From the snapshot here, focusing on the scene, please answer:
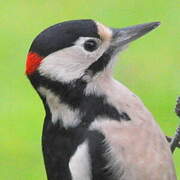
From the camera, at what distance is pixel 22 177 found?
24.9 ft

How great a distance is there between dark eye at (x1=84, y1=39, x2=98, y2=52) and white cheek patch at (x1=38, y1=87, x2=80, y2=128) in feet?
0.91

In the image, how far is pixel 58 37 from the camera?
4.26 meters

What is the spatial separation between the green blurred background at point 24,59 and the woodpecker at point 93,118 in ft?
10.3

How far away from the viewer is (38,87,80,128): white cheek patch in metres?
4.41

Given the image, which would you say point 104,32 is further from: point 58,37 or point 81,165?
point 81,165

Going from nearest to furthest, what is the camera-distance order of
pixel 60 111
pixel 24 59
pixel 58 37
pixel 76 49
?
pixel 58 37, pixel 76 49, pixel 60 111, pixel 24 59

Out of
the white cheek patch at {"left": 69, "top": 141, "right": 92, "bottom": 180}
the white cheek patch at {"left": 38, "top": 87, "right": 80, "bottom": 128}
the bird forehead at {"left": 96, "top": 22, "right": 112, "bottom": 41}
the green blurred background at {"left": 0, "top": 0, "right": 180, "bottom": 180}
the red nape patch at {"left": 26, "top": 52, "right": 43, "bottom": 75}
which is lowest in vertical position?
the green blurred background at {"left": 0, "top": 0, "right": 180, "bottom": 180}

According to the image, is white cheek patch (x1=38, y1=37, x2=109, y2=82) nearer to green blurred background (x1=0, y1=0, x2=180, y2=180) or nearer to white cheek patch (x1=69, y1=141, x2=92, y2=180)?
white cheek patch (x1=69, y1=141, x2=92, y2=180)

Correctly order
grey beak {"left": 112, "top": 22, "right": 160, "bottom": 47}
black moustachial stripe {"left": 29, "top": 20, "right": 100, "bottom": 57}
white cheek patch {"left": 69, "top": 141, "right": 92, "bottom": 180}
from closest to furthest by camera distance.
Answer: black moustachial stripe {"left": 29, "top": 20, "right": 100, "bottom": 57}, white cheek patch {"left": 69, "top": 141, "right": 92, "bottom": 180}, grey beak {"left": 112, "top": 22, "right": 160, "bottom": 47}

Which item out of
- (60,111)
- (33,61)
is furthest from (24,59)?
(33,61)

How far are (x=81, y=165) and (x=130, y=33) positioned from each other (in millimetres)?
693

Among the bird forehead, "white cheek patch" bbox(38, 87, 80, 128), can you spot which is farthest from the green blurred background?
the bird forehead

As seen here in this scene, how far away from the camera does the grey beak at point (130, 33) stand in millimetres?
4473

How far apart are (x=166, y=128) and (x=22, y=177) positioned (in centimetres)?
129
